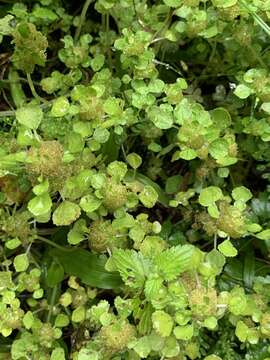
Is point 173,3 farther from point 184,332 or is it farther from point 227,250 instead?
point 184,332

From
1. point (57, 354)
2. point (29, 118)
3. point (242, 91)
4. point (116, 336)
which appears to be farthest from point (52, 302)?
point (242, 91)

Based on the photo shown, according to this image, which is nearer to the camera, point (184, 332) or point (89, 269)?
point (184, 332)

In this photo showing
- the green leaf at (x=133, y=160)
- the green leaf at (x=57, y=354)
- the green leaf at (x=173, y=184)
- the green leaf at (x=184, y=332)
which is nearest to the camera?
the green leaf at (x=184, y=332)

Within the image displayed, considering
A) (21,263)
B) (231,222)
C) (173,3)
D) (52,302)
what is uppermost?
(173,3)

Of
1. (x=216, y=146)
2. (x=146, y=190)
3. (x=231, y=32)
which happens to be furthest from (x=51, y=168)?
(x=231, y=32)

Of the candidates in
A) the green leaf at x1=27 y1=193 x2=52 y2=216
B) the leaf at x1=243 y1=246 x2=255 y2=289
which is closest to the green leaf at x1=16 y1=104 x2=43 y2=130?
the green leaf at x1=27 y1=193 x2=52 y2=216

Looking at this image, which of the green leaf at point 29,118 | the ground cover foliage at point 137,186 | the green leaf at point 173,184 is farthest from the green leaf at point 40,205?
the green leaf at point 173,184

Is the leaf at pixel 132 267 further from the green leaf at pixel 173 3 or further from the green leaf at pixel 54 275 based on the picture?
the green leaf at pixel 173 3

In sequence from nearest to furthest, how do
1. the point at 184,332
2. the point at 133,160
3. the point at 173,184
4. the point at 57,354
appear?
the point at 184,332, the point at 57,354, the point at 133,160, the point at 173,184
